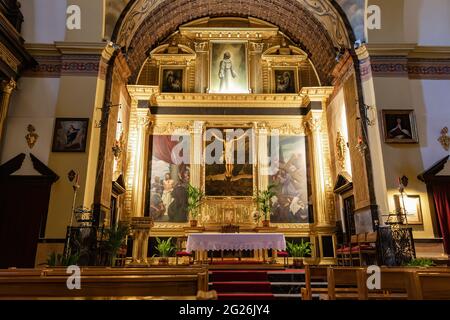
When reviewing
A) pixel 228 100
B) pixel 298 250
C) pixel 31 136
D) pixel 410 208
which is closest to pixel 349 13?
pixel 228 100

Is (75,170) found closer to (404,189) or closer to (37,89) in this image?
(37,89)

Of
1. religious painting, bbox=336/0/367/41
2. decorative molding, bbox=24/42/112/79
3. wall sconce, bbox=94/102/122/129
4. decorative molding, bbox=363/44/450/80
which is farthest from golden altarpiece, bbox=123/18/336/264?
wall sconce, bbox=94/102/122/129

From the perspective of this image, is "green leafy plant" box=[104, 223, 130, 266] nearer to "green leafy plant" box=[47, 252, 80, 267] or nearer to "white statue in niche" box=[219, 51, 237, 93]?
"green leafy plant" box=[47, 252, 80, 267]

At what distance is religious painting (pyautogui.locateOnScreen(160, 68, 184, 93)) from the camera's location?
14.6 m

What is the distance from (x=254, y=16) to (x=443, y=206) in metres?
10.9

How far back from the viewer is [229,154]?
1384cm

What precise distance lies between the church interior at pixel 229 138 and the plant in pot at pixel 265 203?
71 mm

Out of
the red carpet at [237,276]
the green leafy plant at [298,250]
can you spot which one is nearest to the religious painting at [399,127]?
the green leafy plant at [298,250]

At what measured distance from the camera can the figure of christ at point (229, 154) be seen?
13531mm

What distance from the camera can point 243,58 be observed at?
15.0 m

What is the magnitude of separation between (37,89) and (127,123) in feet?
12.4

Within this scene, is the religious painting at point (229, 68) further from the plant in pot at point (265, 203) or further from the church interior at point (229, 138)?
the plant in pot at point (265, 203)
